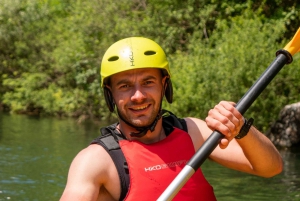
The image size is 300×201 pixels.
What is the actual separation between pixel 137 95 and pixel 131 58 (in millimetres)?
180

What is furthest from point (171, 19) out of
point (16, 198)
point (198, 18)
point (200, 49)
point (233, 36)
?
point (16, 198)

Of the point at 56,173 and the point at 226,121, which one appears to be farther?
the point at 56,173

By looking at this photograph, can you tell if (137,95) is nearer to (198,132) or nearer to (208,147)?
(198,132)

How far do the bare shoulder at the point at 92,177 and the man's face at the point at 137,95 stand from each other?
0.23 meters

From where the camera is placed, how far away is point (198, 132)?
3.37m

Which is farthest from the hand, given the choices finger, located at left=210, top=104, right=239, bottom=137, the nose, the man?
the nose

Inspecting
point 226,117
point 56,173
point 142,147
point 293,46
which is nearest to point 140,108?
point 142,147

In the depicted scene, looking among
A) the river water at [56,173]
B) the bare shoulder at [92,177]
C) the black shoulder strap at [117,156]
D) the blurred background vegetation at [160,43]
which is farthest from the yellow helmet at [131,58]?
the blurred background vegetation at [160,43]

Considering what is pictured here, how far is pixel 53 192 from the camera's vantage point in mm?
9266

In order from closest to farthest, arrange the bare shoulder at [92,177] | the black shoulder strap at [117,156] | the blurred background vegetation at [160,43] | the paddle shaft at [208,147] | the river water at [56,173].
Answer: the paddle shaft at [208,147] < the bare shoulder at [92,177] < the black shoulder strap at [117,156] < the river water at [56,173] < the blurred background vegetation at [160,43]

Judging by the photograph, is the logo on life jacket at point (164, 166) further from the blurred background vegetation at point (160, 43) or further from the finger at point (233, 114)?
the blurred background vegetation at point (160, 43)

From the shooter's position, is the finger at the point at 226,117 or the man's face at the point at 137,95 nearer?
the finger at the point at 226,117

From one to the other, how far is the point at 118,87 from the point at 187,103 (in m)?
10.6

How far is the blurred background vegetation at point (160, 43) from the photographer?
1323cm
